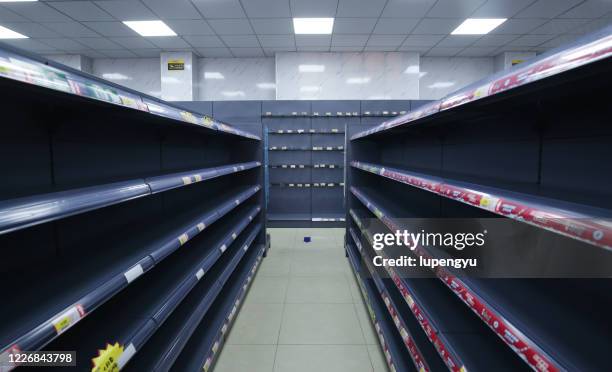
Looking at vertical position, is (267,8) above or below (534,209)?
above

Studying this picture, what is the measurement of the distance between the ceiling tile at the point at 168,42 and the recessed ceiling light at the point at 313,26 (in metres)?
2.57

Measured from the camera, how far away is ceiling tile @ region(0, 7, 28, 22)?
16.7 ft

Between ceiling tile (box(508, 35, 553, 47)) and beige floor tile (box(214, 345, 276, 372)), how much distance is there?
7735mm

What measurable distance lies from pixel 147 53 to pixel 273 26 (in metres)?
3.66

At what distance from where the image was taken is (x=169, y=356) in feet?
5.02

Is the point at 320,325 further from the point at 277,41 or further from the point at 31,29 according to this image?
the point at 31,29

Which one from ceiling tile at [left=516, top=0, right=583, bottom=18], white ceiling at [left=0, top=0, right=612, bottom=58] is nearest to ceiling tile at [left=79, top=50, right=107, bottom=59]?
white ceiling at [left=0, top=0, right=612, bottom=58]

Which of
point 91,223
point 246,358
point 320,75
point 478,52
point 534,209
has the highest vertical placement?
point 478,52

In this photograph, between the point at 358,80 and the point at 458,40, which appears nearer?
the point at 458,40

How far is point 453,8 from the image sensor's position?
5043 mm

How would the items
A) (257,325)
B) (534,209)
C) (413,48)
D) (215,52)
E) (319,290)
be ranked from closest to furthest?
(534,209) < (257,325) < (319,290) < (413,48) < (215,52)

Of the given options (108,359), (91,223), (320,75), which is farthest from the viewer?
(320,75)

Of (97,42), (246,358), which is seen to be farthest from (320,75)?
(246,358)

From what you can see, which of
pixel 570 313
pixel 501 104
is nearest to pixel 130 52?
pixel 501 104
